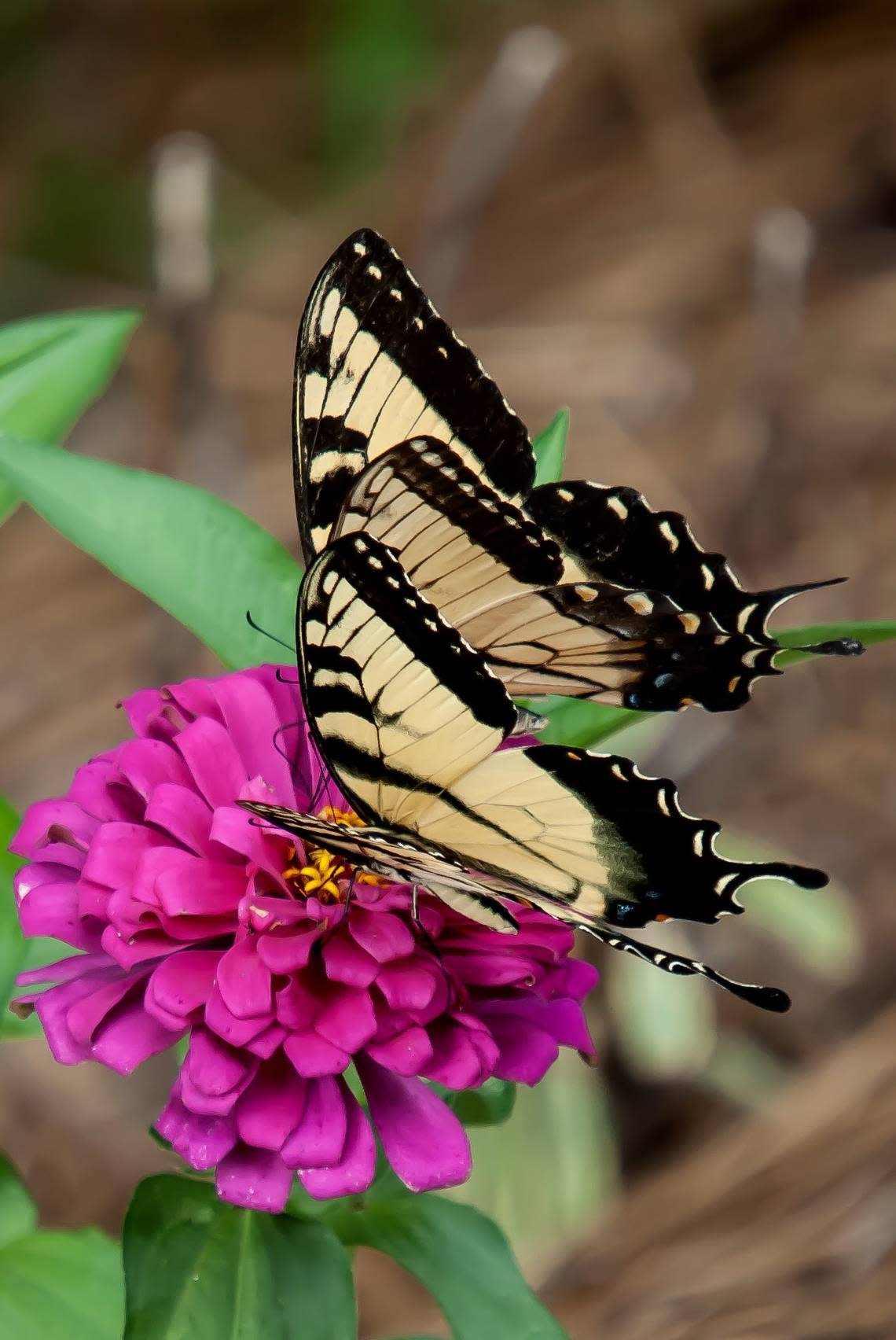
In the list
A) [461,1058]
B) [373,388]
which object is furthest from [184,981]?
[373,388]

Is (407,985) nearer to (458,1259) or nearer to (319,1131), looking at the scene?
(319,1131)

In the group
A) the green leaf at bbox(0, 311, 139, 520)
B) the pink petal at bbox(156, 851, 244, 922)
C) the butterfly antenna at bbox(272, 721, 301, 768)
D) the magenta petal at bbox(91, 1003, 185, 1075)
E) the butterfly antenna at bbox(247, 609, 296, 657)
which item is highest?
the green leaf at bbox(0, 311, 139, 520)

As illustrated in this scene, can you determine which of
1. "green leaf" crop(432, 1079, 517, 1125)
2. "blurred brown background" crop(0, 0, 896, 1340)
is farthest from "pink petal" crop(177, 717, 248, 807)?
"blurred brown background" crop(0, 0, 896, 1340)

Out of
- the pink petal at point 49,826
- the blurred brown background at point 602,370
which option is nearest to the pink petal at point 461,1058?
the pink petal at point 49,826

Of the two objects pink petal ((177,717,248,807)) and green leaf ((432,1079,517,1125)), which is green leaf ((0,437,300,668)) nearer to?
pink petal ((177,717,248,807))

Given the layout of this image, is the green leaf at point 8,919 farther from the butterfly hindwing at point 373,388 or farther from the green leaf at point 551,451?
the green leaf at point 551,451

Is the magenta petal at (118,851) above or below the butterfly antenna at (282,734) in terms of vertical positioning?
below

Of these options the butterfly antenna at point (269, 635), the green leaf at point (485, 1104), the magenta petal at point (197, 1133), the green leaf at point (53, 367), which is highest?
the green leaf at point (53, 367)
